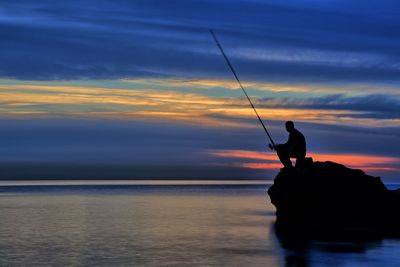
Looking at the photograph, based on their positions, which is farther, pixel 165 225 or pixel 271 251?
pixel 165 225

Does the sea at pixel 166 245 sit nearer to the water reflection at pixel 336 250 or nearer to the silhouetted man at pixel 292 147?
the water reflection at pixel 336 250

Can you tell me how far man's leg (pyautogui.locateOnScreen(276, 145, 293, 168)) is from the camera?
25906mm

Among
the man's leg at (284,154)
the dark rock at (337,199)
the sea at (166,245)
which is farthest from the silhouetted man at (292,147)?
the sea at (166,245)

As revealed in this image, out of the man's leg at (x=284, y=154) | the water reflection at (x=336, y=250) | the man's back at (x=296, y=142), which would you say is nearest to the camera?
the water reflection at (x=336, y=250)

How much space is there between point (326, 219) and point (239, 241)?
5064 millimetres

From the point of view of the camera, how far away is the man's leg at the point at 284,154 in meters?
25.9

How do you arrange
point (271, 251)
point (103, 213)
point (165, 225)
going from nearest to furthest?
point (271, 251) < point (165, 225) < point (103, 213)

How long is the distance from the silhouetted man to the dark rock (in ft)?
1.71

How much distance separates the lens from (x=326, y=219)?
26.2 metres

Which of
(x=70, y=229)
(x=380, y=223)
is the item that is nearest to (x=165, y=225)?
(x=70, y=229)

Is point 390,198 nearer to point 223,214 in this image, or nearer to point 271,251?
point 271,251

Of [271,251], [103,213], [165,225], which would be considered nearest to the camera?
[271,251]

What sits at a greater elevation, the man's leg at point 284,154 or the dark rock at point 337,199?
the man's leg at point 284,154

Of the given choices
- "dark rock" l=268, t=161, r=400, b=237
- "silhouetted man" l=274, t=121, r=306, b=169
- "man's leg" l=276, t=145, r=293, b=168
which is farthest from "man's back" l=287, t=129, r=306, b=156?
"dark rock" l=268, t=161, r=400, b=237
